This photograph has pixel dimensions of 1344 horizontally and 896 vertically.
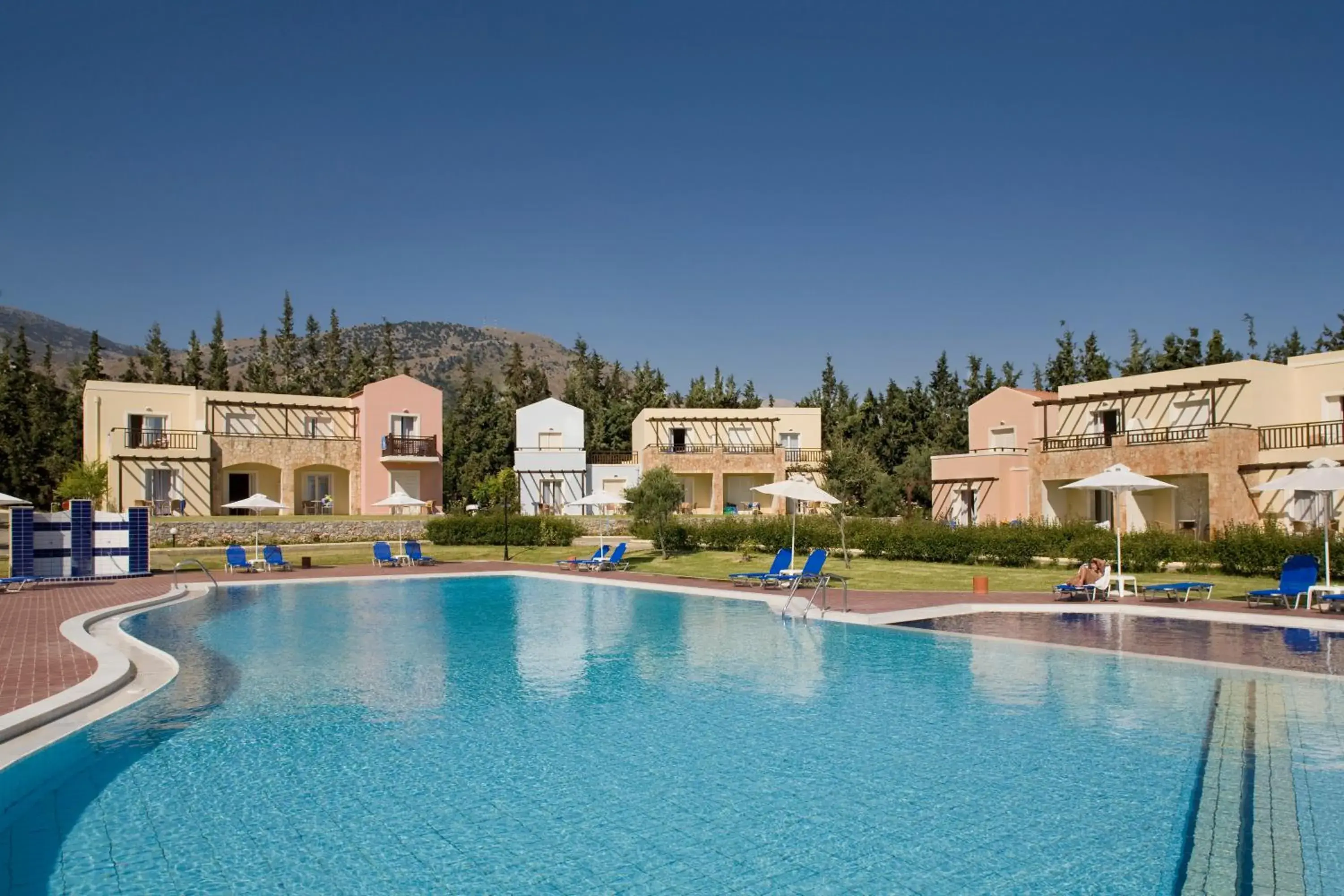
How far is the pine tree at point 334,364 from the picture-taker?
65625 mm

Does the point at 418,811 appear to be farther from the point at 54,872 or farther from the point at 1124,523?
the point at 1124,523

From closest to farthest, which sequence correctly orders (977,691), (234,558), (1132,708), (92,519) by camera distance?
1. (1132,708)
2. (977,691)
3. (92,519)
4. (234,558)

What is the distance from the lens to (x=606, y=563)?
27.5m

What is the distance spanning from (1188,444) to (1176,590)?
37.3 feet

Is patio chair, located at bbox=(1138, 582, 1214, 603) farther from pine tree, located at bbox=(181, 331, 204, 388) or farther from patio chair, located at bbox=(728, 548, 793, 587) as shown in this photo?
pine tree, located at bbox=(181, 331, 204, 388)

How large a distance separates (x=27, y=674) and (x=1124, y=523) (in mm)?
31439

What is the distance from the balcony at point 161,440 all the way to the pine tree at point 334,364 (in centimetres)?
2203

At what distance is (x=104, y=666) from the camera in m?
11.8

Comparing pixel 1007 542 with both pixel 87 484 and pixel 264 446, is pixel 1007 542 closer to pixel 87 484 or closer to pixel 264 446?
pixel 264 446

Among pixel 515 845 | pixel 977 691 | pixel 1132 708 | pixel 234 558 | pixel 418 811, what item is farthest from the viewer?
pixel 234 558

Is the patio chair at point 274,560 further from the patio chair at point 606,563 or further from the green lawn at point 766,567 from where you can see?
the patio chair at point 606,563

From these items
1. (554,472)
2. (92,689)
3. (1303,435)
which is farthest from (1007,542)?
(554,472)

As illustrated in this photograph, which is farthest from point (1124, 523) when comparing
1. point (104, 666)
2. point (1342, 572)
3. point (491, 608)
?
point (104, 666)

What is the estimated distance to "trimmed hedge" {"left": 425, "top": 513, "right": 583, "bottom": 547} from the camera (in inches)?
1389
